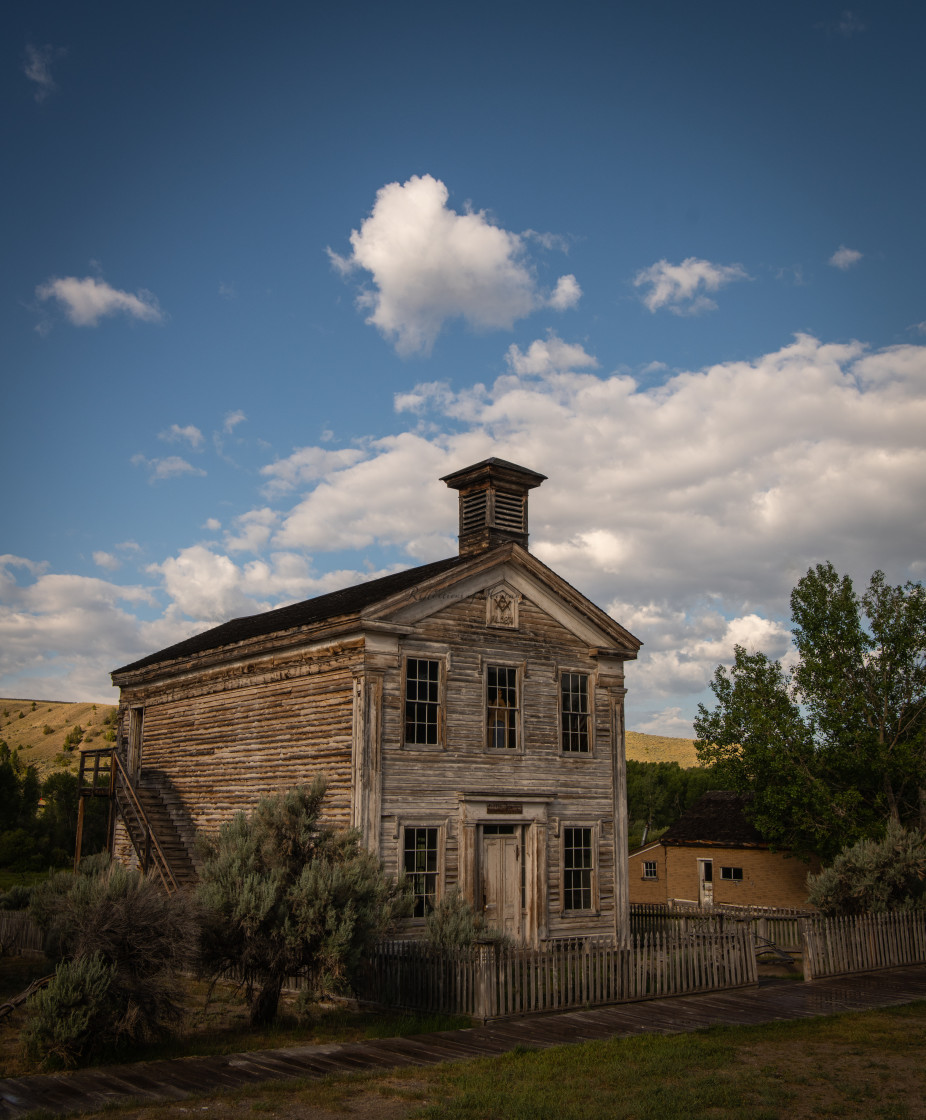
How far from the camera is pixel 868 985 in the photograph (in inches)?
695

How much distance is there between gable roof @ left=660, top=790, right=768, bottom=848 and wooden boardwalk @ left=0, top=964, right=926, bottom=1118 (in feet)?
62.4

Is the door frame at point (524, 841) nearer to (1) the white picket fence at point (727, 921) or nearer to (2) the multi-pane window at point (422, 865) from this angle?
(2) the multi-pane window at point (422, 865)

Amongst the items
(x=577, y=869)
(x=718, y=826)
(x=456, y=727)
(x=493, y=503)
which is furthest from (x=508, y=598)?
(x=718, y=826)

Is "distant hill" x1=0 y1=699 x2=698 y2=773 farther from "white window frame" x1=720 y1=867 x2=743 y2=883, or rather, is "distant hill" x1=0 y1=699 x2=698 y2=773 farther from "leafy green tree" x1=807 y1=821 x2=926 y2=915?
"leafy green tree" x1=807 y1=821 x2=926 y2=915

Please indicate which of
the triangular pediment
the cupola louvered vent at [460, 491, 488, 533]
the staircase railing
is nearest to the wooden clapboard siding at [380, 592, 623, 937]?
the triangular pediment

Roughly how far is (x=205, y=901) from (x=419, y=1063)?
3493mm

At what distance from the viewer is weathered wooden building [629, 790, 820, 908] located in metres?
35.1

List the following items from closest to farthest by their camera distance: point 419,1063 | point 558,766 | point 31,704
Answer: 1. point 419,1063
2. point 558,766
3. point 31,704

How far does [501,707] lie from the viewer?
20406 mm

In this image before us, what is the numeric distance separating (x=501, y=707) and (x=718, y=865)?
2075cm

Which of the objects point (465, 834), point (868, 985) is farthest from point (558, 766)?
point (868, 985)

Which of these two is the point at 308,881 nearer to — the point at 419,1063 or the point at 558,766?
the point at 419,1063

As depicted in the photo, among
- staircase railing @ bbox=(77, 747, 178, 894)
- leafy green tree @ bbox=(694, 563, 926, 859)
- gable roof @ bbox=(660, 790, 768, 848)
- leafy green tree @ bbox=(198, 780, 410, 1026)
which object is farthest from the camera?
gable roof @ bbox=(660, 790, 768, 848)

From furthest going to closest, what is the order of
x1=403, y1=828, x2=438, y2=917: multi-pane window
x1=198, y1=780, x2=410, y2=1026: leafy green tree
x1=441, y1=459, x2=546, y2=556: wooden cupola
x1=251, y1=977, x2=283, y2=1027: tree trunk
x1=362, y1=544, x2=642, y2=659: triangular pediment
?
1. x1=441, y1=459, x2=546, y2=556: wooden cupola
2. x1=362, y1=544, x2=642, y2=659: triangular pediment
3. x1=403, y1=828, x2=438, y2=917: multi-pane window
4. x1=251, y1=977, x2=283, y2=1027: tree trunk
5. x1=198, y1=780, x2=410, y2=1026: leafy green tree
